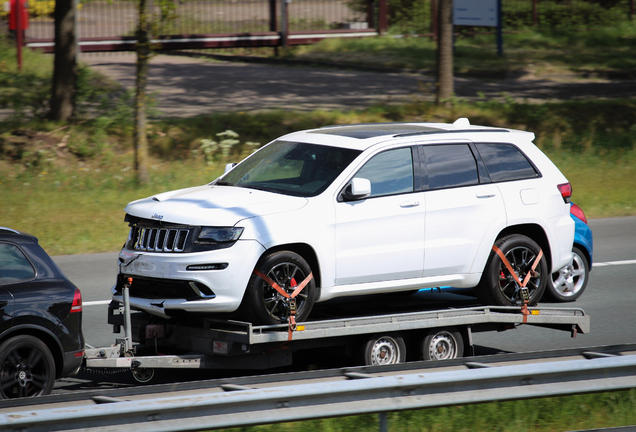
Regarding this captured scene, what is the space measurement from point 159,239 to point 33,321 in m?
1.23

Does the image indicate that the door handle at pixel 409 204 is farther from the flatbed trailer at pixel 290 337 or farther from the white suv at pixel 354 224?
the flatbed trailer at pixel 290 337

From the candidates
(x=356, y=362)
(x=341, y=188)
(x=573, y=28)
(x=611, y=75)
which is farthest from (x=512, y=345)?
(x=573, y=28)

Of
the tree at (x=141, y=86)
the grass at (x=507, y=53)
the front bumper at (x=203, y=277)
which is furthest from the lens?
the grass at (x=507, y=53)

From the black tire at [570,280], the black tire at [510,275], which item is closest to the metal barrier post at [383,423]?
the black tire at [510,275]

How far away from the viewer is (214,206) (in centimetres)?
721

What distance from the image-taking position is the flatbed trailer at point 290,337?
6.91 metres

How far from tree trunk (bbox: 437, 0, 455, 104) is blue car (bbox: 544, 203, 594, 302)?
10929 millimetres

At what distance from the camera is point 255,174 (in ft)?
27.4

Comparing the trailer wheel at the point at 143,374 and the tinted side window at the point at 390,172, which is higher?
the tinted side window at the point at 390,172

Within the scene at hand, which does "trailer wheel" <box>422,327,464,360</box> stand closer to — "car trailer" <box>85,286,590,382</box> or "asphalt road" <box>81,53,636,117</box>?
"car trailer" <box>85,286,590,382</box>

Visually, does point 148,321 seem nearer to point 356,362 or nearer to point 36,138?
point 356,362

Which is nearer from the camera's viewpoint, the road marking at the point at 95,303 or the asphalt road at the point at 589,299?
the asphalt road at the point at 589,299

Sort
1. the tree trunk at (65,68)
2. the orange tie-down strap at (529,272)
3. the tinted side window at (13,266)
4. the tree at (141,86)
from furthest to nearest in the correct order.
Answer: the tree trunk at (65,68), the tree at (141,86), the orange tie-down strap at (529,272), the tinted side window at (13,266)

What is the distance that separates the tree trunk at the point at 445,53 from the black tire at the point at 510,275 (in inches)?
519
